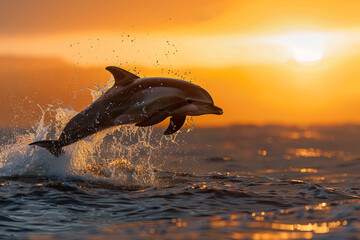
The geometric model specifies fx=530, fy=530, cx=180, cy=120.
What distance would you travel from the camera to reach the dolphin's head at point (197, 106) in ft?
33.9

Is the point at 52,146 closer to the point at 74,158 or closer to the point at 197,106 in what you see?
the point at 74,158

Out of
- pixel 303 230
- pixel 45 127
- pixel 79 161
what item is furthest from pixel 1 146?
pixel 303 230

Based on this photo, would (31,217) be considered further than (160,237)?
Yes

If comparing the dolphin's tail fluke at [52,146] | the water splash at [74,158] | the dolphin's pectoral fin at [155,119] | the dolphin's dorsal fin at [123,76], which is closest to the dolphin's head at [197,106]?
the dolphin's pectoral fin at [155,119]

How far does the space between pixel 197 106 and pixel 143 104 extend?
112cm

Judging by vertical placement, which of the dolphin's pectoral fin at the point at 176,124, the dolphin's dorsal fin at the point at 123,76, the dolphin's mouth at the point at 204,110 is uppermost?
the dolphin's dorsal fin at the point at 123,76

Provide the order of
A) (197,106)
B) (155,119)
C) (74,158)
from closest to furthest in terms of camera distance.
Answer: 1. (155,119)
2. (197,106)
3. (74,158)

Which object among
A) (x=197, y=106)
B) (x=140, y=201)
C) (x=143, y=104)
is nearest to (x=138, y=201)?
(x=140, y=201)

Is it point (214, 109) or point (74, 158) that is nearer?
point (214, 109)

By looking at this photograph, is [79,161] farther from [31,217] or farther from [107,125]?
[31,217]

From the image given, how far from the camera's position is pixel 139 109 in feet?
35.2

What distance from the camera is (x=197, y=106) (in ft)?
34.0

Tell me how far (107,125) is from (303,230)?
16.0 ft

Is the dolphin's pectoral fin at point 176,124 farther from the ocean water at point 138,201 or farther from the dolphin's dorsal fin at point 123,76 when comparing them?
the dolphin's dorsal fin at point 123,76
